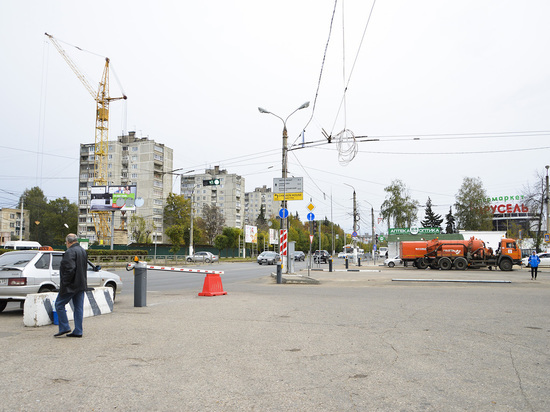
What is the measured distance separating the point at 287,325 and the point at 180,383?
4265mm

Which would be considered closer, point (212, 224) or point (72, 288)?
point (72, 288)

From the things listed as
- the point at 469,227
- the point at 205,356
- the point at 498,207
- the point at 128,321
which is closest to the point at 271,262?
the point at 469,227

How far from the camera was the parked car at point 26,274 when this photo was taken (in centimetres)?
1027

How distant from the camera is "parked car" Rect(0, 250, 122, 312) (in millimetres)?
10266

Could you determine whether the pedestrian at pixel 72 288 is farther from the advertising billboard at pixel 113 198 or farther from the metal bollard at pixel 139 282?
the advertising billboard at pixel 113 198

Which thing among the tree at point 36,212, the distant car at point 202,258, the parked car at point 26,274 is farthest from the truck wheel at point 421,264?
the tree at point 36,212

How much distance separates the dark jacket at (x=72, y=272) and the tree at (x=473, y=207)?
2829 inches

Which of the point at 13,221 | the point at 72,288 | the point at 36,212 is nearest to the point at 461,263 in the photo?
the point at 72,288

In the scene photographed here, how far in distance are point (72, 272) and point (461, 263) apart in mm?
36785

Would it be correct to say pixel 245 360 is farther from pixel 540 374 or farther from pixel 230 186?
pixel 230 186

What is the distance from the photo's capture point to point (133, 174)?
107625 mm

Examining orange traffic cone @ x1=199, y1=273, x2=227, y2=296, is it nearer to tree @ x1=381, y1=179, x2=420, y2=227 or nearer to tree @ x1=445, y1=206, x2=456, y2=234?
tree @ x1=381, y1=179, x2=420, y2=227

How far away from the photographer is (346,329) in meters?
8.55

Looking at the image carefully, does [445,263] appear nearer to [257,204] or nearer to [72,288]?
[72,288]
